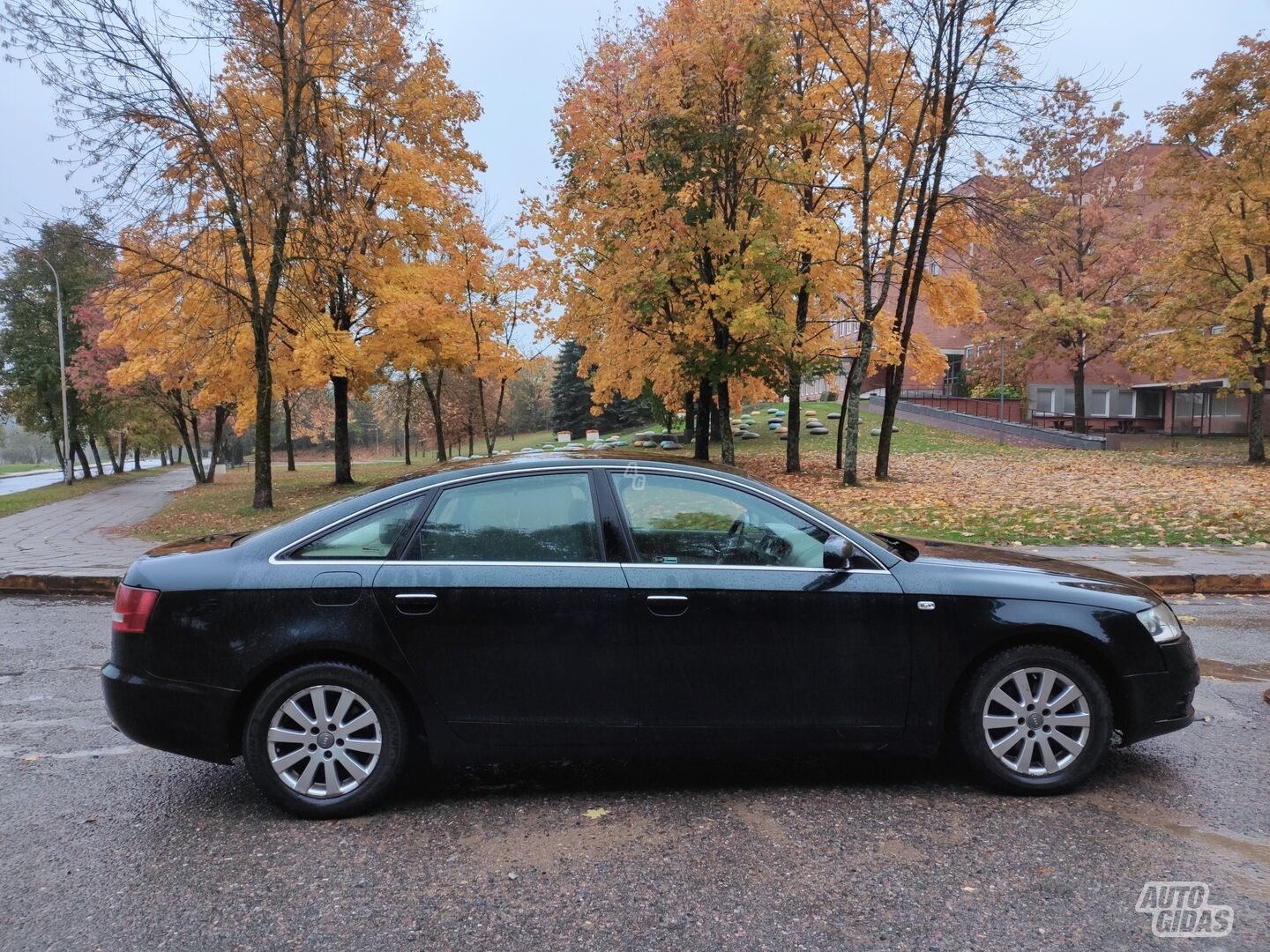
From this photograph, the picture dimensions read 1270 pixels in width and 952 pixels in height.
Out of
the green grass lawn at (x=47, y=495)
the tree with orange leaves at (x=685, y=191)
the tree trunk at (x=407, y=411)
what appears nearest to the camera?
the tree with orange leaves at (x=685, y=191)

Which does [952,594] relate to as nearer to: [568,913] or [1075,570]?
[1075,570]

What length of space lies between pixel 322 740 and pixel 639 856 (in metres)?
1.51

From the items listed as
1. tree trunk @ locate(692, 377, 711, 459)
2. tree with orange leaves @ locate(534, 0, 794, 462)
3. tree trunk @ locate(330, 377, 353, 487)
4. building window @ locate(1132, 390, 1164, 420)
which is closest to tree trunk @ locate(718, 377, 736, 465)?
tree with orange leaves @ locate(534, 0, 794, 462)

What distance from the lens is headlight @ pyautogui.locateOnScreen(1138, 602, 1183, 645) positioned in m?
3.76

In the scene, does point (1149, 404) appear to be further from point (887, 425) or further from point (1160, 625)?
point (1160, 625)

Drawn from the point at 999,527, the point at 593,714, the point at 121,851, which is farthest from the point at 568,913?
the point at 999,527

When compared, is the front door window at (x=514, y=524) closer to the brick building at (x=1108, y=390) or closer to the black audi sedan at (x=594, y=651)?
the black audi sedan at (x=594, y=651)

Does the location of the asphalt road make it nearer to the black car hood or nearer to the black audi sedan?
the black audi sedan

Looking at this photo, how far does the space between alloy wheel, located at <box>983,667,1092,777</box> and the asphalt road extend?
7.9 inches

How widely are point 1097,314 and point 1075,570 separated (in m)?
33.7

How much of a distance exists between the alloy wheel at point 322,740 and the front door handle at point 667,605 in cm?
134

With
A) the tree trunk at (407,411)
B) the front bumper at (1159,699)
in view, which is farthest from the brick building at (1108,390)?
the front bumper at (1159,699)

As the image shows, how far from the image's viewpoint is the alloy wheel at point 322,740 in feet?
11.6

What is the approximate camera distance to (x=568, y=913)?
2826mm
